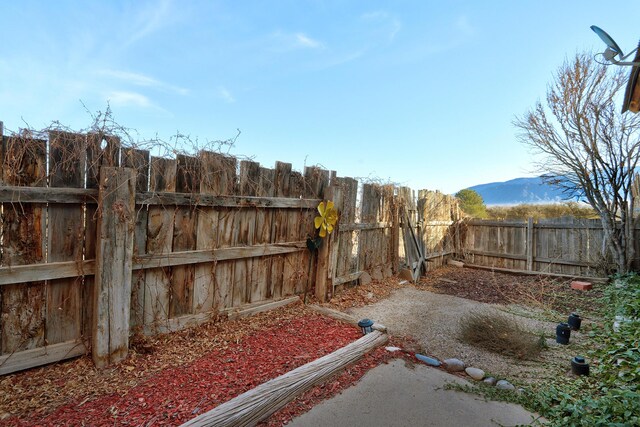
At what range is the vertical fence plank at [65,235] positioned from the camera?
2.33 m

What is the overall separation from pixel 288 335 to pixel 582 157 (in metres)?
7.97

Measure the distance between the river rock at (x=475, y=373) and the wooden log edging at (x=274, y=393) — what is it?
1015 millimetres

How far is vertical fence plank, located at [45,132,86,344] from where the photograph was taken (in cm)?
233

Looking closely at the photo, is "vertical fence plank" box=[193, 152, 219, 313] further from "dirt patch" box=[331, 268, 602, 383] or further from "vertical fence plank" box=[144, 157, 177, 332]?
"dirt patch" box=[331, 268, 602, 383]

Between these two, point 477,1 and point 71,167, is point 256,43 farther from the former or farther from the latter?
point 71,167

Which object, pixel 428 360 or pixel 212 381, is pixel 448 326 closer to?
pixel 428 360

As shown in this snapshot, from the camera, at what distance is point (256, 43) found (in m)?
6.25

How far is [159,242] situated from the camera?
115 inches

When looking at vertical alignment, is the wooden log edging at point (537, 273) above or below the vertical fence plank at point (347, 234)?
below

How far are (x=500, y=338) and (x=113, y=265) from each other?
13.5 ft

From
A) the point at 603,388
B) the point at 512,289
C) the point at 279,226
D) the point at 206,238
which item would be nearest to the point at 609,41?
the point at 603,388

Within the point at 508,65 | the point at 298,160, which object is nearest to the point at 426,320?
the point at 298,160

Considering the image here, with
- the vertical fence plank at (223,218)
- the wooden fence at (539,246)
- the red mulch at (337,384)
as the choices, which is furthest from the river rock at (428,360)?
the wooden fence at (539,246)

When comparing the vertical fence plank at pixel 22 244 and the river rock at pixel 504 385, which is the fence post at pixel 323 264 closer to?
the river rock at pixel 504 385
